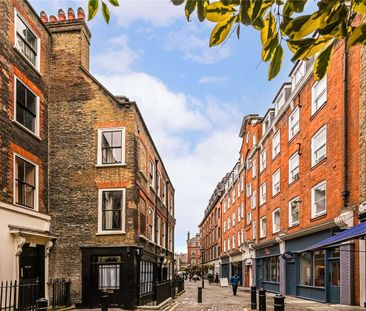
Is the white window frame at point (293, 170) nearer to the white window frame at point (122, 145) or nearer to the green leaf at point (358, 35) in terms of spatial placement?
the white window frame at point (122, 145)

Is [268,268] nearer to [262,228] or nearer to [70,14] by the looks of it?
[262,228]

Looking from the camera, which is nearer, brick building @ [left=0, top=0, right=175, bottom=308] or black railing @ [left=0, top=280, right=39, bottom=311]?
black railing @ [left=0, top=280, right=39, bottom=311]

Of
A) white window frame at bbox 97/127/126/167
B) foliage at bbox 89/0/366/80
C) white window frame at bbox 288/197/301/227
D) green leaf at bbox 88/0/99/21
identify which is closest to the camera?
foliage at bbox 89/0/366/80

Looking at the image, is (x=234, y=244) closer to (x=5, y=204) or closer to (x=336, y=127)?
(x=336, y=127)

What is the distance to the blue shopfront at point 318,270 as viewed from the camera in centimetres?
1905

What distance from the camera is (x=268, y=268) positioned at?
119 ft

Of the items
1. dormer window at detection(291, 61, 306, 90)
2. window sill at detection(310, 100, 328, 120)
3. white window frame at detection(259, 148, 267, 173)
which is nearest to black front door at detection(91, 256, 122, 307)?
window sill at detection(310, 100, 328, 120)

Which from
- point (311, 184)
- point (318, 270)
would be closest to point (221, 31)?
point (311, 184)

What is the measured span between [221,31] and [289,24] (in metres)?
0.35

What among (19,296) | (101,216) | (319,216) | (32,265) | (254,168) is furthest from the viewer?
(254,168)

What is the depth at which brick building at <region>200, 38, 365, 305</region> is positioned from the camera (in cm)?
1902

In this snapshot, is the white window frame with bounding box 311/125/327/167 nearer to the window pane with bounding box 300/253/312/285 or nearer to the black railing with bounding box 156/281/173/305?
the window pane with bounding box 300/253/312/285

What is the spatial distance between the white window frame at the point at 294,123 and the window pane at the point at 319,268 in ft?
25.0

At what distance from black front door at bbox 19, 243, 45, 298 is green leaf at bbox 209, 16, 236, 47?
16.4 metres
